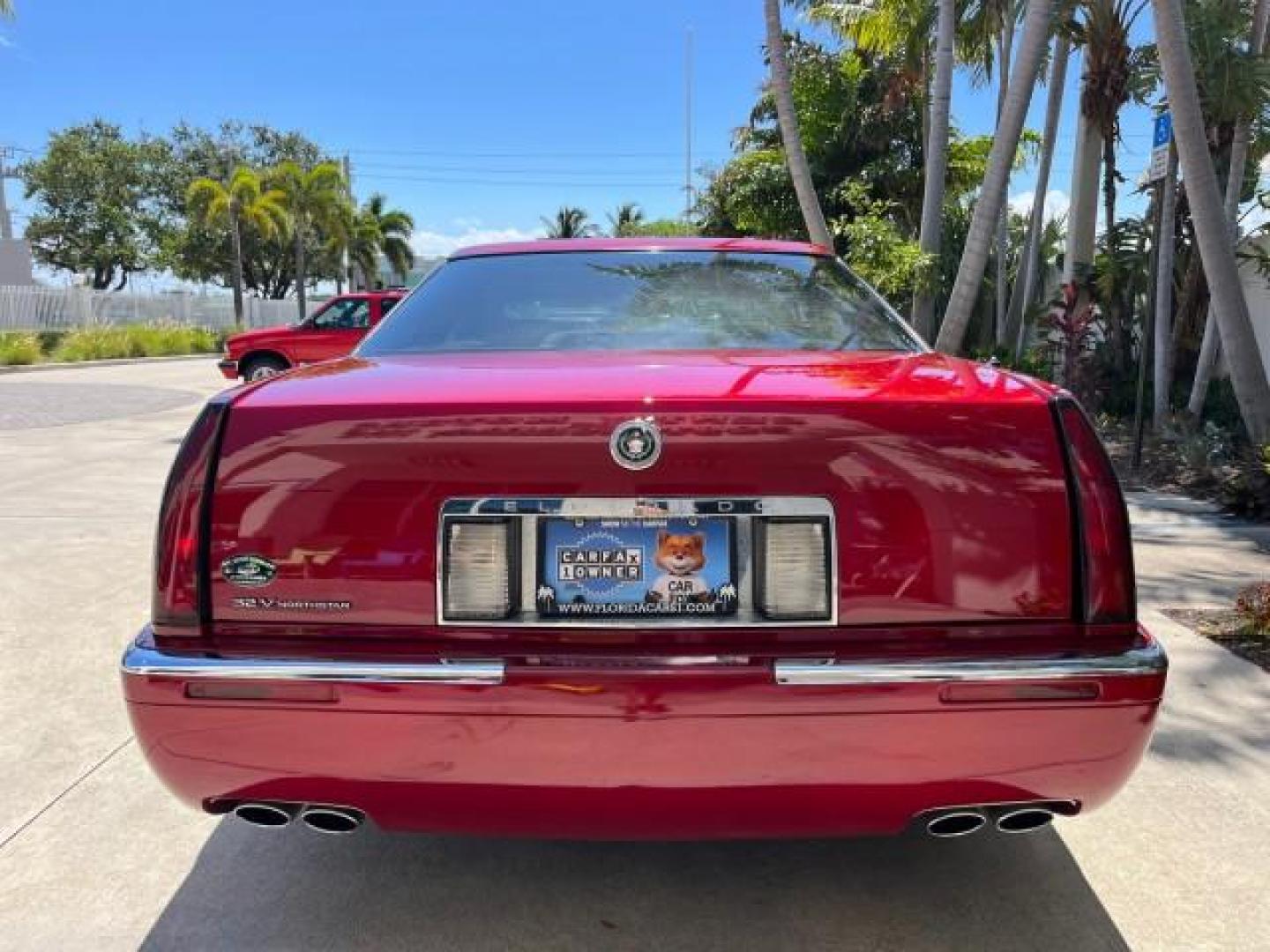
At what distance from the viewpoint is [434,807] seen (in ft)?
6.93

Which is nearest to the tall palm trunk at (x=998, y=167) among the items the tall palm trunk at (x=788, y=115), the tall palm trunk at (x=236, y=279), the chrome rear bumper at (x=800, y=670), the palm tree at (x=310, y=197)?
the tall palm trunk at (x=788, y=115)

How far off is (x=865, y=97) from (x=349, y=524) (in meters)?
20.6

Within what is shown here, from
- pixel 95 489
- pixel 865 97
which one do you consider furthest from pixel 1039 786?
pixel 865 97

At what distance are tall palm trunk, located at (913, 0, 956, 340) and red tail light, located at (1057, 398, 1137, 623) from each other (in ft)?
33.8

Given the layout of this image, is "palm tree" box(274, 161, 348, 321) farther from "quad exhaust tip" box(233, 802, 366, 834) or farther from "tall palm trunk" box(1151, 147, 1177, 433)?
"quad exhaust tip" box(233, 802, 366, 834)

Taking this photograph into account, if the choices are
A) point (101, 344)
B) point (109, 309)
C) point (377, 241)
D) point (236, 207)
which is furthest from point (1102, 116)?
point (377, 241)

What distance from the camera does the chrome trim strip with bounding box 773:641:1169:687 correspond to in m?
1.99

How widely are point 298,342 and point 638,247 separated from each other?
12.6m

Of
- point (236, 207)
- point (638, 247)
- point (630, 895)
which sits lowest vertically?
point (630, 895)

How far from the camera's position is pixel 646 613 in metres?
2.10

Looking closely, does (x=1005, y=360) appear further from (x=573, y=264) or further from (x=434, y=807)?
(x=434, y=807)

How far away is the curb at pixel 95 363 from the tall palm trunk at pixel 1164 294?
22.7m

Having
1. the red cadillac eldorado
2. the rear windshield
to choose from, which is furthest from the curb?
the red cadillac eldorado

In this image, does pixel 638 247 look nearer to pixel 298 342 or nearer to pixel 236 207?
pixel 298 342
